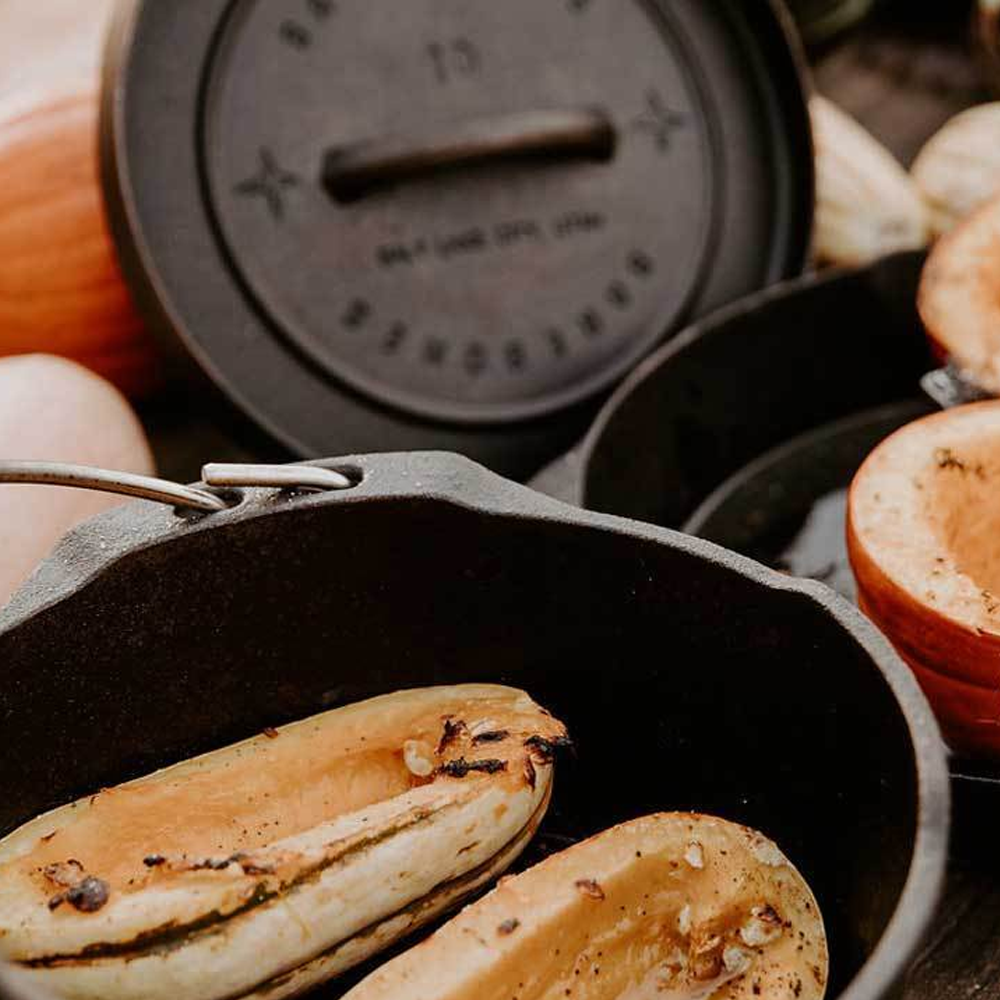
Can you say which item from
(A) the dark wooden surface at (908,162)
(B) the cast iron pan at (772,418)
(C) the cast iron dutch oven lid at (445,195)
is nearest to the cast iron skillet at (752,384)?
(B) the cast iron pan at (772,418)

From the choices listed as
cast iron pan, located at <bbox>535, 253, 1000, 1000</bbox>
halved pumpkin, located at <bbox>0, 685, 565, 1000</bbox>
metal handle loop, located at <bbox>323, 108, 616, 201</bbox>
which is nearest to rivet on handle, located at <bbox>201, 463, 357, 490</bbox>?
halved pumpkin, located at <bbox>0, 685, 565, 1000</bbox>

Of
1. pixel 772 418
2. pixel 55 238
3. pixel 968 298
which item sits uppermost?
pixel 55 238

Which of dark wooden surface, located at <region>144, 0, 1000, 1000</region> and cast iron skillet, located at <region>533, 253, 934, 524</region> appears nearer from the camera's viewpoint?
dark wooden surface, located at <region>144, 0, 1000, 1000</region>

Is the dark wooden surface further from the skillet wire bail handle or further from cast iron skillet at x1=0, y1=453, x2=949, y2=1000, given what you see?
the skillet wire bail handle

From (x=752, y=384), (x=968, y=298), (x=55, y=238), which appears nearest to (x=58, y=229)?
(x=55, y=238)

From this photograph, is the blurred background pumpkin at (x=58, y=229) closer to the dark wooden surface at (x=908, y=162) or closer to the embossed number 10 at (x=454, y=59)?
the dark wooden surface at (x=908, y=162)

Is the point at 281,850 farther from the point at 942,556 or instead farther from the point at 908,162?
the point at 908,162

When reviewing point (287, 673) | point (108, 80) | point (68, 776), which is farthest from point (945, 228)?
point (68, 776)

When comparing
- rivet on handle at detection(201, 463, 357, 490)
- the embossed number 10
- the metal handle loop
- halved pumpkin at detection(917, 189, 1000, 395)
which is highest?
the embossed number 10
